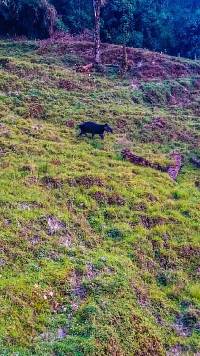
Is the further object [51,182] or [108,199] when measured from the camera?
[51,182]

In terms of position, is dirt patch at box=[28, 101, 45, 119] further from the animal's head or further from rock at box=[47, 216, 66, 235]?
rock at box=[47, 216, 66, 235]

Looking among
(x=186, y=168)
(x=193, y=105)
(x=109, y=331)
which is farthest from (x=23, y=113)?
(x=109, y=331)

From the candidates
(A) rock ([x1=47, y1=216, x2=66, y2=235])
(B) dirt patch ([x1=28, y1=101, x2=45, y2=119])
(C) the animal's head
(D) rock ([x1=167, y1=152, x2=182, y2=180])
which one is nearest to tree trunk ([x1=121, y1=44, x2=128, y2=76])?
(B) dirt patch ([x1=28, y1=101, x2=45, y2=119])

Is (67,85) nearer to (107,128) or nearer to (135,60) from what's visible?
(107,128)

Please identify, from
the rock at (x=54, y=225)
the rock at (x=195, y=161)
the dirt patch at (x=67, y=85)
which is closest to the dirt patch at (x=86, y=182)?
the rock at (x=54, y=225)

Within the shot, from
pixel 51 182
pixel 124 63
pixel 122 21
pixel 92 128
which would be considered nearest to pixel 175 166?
pixel 92 128

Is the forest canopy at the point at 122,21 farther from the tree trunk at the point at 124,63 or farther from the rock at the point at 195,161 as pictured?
the rock at the point at 195,161

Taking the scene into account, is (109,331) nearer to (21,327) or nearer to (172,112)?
(21,327)
